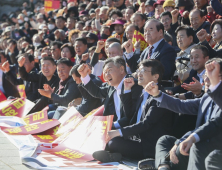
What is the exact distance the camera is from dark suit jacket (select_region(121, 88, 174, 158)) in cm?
437

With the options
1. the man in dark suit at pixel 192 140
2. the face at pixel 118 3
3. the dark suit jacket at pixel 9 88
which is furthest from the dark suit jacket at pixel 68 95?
the face at pixel 118 3

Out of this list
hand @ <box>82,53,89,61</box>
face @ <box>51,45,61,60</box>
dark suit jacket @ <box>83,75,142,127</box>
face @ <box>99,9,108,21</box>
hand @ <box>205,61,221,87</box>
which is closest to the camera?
hand @ <box>205,61,221,87</box>

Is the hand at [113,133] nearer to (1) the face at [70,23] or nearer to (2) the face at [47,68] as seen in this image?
(2) the face at [47,68]

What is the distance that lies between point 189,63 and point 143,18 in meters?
2.58

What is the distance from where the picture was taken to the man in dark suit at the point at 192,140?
3.42 metres

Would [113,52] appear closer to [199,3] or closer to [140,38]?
[140,38]

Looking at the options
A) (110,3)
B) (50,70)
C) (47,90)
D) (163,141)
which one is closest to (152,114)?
(163,141)

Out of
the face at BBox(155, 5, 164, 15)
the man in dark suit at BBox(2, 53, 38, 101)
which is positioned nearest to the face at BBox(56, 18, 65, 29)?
the man in dark suit at BBox(2, 53, 38, 101)

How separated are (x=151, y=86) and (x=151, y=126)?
75 cm

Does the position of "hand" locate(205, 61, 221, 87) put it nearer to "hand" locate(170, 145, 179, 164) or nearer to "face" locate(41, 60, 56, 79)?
"hand" locate(170, 145, 179, 164)

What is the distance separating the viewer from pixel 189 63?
216 inches

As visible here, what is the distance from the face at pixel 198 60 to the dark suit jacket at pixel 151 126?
0.86 m

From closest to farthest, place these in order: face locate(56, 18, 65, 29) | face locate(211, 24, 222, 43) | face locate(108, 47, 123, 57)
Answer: face locate(211, 24, 222, 43) → face locate(108, 47, 123, 57) → face locate(56, 18, 65, 29)

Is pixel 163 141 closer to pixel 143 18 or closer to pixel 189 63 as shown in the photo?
pixel 189 63
